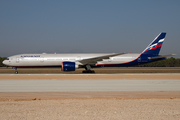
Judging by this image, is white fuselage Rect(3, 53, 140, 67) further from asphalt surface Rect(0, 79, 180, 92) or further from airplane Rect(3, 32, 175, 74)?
asphalt surface Rect(0, 79, 180, 92)

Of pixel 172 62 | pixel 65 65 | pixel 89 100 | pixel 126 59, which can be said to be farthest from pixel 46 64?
pixel 172 62

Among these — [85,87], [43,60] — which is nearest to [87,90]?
[85,87]

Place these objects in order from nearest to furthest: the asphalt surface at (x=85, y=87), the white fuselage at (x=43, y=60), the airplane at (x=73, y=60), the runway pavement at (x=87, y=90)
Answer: the runway pavement at (x=87, y=90) → the asphalt surface at (x=85, y=87) → the airplane at (x=73, y=60) → the white fuselage at (x=43, y=60)

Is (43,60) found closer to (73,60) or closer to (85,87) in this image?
(73,60)

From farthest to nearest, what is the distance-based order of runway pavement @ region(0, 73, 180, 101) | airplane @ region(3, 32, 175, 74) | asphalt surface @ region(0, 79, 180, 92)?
airplane @ region(3, 32, 175, 74) < asphalt surface @ region(0, 79, 180, 92) < runway pavement @ region(0, 73, 180, 101)

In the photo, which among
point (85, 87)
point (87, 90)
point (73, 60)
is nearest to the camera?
point (87, 90)

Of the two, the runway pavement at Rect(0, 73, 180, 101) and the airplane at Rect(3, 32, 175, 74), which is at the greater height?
the airplane at Rect(3, 32, 175, 74)

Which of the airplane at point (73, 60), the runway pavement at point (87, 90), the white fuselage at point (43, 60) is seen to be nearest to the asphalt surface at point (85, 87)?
the runway pavement at point (87, 90)

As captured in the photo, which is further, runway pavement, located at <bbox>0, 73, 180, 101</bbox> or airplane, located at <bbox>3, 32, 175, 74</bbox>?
airplane, located at <bbox>3, 32, 175, 74</bbox>

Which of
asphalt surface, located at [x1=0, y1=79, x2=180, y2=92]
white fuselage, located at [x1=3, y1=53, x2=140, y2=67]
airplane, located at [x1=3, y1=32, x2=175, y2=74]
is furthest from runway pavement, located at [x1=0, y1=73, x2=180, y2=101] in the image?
white fuselage, located at [x1=3, y1=53, x2=140, y2=67]

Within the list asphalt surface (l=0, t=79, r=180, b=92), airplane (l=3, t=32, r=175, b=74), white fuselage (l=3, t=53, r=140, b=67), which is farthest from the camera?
white fuselage (l=3, t=53, r=140, b=67)

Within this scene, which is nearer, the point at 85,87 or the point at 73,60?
the point at 85,87

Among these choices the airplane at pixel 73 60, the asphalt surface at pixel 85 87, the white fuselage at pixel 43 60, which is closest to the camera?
the asphalt surface at pixel 85 87

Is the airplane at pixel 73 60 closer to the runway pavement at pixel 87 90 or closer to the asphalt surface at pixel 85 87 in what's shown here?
the runway pavement at pixel 87 90
